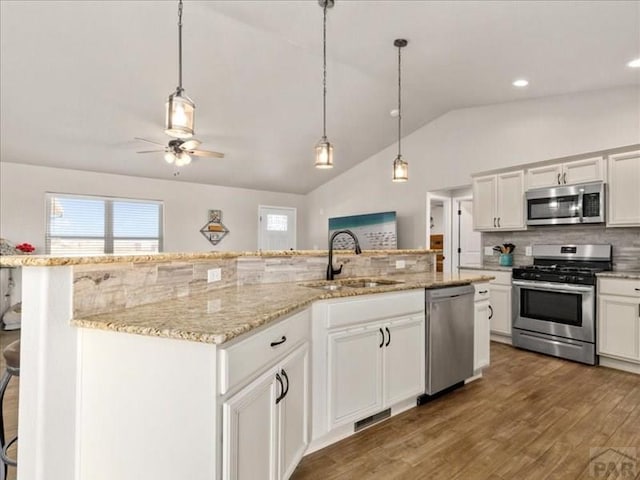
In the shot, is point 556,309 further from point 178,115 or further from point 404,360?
point 178,115

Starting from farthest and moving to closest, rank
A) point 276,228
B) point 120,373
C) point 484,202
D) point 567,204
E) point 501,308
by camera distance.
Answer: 1. point 276,228
2. point 484,202
3. point 501,308
4. point 567,204
5. point 120,373

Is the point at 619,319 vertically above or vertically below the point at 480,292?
below

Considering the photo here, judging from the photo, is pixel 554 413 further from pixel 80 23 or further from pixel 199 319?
pixel 80 23

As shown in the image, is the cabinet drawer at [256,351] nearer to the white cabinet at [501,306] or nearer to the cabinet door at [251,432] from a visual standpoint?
the cabinet door at [251,432]

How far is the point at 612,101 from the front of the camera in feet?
12.6

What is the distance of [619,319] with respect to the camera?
11.0 ft

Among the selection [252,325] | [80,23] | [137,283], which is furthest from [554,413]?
[80,23]

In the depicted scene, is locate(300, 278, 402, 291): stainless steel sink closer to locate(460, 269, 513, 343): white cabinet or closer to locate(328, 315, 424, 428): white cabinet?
locate(328, 315, 424, 428): white cabinet

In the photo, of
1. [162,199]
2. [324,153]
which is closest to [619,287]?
[324,153]

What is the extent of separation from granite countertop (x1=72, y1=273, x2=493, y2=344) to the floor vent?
2.77 ft

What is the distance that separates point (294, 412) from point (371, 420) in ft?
2.68

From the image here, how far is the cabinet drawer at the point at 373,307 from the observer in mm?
2059

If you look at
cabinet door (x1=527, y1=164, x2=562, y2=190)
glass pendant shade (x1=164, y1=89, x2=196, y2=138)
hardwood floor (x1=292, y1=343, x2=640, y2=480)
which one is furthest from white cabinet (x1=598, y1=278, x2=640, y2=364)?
glass pendant shade (x1=164, y1=89, x2=196, y2=138)

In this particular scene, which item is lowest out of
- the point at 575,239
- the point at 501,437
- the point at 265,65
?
the point at 501,437
